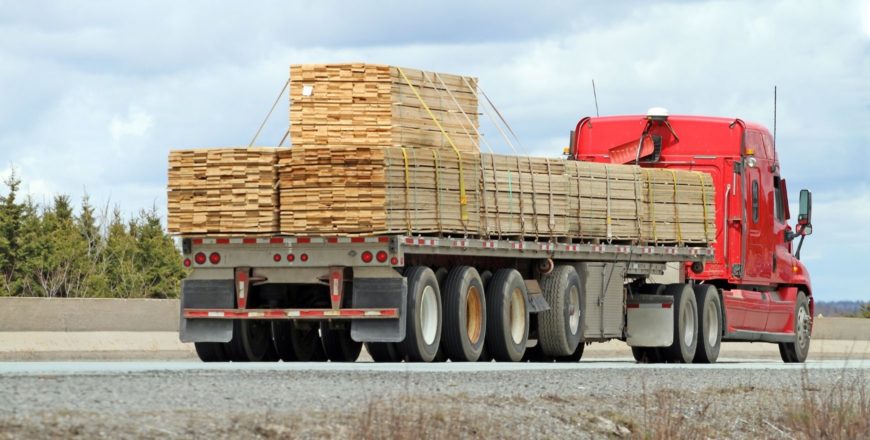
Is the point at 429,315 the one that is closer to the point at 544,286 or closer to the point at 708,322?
the point at 544,286

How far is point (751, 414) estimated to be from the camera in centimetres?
1441

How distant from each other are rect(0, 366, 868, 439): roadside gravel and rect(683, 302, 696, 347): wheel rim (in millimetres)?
9052

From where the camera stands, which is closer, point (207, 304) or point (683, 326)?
point (207, 304)

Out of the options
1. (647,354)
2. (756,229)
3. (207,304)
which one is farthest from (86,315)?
(756,229)

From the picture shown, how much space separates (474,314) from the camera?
821 inches

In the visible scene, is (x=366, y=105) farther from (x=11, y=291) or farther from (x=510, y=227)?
(x=11, y=291)

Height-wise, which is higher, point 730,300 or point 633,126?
point 633,126

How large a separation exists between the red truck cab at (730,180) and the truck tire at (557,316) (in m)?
4.09

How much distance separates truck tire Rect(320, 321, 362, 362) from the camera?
2288 centimetres

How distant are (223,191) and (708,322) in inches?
377

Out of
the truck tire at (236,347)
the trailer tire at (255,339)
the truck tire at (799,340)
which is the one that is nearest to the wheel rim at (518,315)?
the trailer tire at (255,339)

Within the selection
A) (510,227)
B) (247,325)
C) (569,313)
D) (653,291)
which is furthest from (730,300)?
(247,325)

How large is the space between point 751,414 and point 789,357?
15087 mm

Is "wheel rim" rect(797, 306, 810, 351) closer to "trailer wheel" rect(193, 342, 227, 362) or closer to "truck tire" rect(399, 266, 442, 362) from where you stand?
"truck tire" rect(399, 266, 442, 362)
